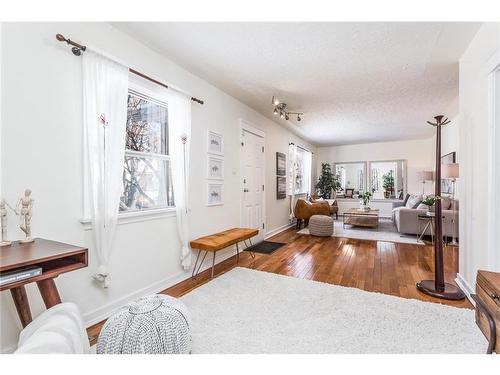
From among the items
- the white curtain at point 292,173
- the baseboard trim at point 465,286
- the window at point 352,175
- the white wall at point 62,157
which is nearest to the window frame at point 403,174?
the window at point 352,175

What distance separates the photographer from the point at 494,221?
6.59 ft

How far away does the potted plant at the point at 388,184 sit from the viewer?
318 inches

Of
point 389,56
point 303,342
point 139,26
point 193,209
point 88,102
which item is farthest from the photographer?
point 193,209

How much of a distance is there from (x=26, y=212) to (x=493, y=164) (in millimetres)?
3373

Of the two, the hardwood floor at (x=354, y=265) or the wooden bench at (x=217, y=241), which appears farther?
the wooden bench at (x=217, y=241)

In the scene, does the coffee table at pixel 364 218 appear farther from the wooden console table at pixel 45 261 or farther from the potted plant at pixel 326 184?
the wooden console table at pixel 45 261

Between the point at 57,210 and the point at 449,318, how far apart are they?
3146mm

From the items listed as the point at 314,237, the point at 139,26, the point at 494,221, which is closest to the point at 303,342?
the point at 494,221

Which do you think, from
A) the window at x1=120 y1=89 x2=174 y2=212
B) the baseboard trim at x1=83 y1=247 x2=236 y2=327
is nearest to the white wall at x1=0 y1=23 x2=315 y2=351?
the baseboard trim at x1=83 y1=247 x2=236 y2=327

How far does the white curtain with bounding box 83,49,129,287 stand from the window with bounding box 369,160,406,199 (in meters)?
8.07

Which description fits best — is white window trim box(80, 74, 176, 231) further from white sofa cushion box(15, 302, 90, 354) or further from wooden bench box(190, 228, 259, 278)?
white sofa cushion box(15, 302, 90, 354)

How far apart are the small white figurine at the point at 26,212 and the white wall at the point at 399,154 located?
336 inches

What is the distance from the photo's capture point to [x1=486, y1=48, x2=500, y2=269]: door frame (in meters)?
1.99

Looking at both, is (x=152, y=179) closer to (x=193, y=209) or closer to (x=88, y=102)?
(x=193, y=209)
